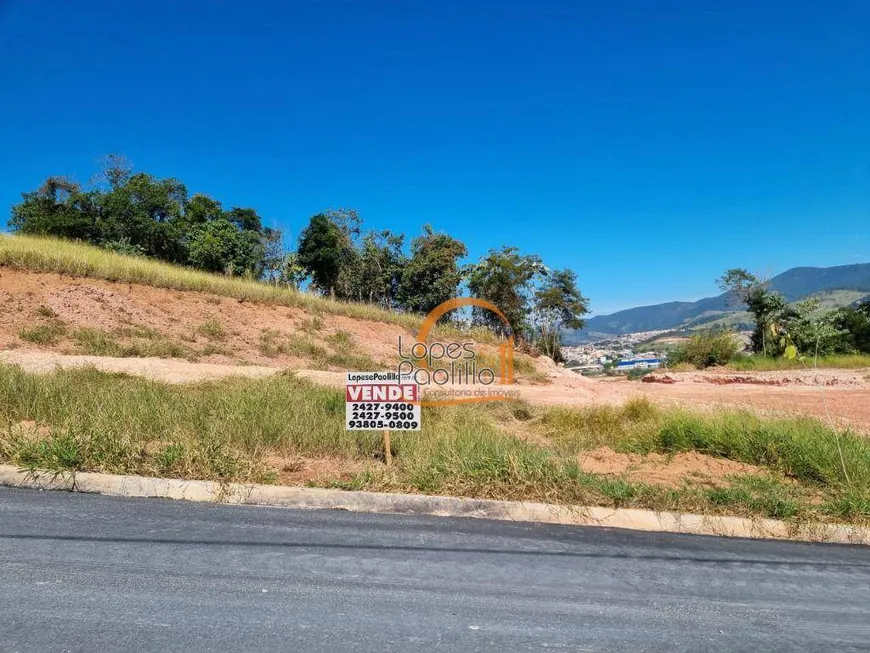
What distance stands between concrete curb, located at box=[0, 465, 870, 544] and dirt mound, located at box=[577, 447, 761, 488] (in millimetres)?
764

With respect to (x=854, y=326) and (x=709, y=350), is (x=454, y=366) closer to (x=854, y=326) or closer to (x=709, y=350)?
(x=709, y=350)

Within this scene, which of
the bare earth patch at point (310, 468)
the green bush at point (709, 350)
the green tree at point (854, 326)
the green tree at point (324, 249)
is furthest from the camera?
the green tree at point (324, 249)

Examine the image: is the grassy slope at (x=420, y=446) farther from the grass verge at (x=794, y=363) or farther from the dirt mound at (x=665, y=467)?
the grass verge at (x=794, y=363)

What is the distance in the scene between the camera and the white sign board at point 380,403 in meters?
5.39

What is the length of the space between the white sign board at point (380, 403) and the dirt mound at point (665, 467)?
6.90 feet

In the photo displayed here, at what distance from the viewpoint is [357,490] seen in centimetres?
461

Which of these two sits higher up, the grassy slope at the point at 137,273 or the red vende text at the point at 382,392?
the grassy slope at the point at 137,273

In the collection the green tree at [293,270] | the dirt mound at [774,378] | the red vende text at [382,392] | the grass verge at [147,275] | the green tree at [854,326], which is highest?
the green tree at [293,270]

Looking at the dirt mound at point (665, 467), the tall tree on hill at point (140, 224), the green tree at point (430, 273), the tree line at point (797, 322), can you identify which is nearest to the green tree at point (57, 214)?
the tall tree on hill at point (140, 224)

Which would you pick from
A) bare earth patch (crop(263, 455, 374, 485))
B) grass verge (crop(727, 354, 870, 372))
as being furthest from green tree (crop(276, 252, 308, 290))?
bare earth patch (crop(263, 455, 374, 485))

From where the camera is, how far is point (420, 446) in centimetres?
568

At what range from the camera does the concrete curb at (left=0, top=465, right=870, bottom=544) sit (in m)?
4.27

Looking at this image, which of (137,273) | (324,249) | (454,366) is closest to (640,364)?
(454,366)

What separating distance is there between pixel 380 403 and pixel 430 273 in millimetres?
25162
